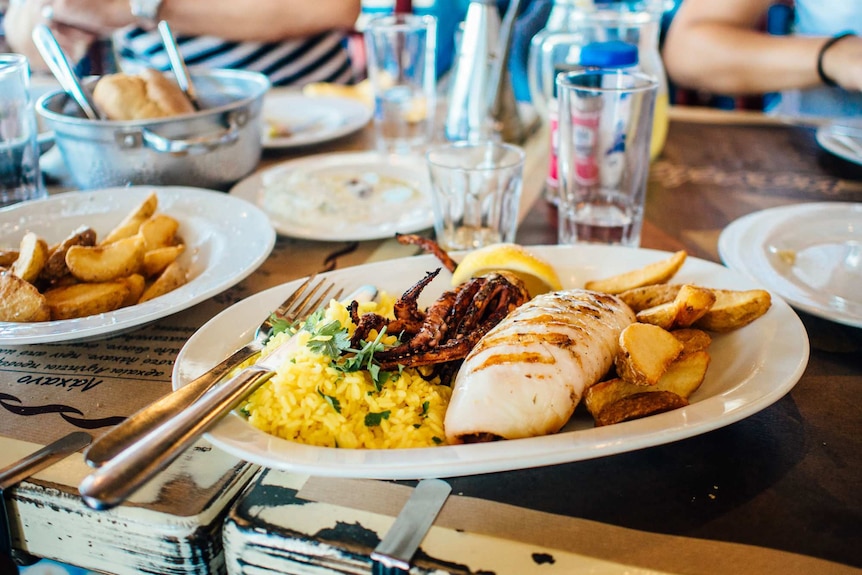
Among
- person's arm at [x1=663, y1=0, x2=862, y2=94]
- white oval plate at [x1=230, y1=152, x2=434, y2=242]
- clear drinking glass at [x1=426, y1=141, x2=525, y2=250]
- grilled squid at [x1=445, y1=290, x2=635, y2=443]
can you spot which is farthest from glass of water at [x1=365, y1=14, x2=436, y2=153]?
grilled squid at [x1=445, y1=290, x2=635, y2=443]

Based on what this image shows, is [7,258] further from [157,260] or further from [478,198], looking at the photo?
[478,198]

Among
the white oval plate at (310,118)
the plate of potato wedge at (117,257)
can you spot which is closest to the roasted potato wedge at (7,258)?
the plate of potato wedge at (117,257)

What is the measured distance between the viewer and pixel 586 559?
61 cm

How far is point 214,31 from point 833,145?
2.01 metres

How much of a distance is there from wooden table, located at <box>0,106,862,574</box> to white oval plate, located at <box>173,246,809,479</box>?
0.24 ft

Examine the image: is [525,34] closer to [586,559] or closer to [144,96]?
[144,96]

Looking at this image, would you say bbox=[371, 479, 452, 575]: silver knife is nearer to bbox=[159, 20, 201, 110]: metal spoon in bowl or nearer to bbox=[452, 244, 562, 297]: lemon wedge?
bbox=[452, 244, 562, 297]: lemon wedge

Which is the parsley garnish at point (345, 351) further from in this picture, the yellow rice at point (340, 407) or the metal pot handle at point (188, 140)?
the metal pot handle at point (188, 140)

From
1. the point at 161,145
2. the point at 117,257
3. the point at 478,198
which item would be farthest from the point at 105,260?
the point at 478,198

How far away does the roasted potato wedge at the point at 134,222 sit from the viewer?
44.1 inches

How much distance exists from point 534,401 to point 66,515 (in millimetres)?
503

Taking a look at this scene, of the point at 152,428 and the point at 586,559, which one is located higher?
the point at 152,428

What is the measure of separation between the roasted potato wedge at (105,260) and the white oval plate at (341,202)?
0.96 feet

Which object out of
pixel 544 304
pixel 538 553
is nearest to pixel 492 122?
pixel 544 304
